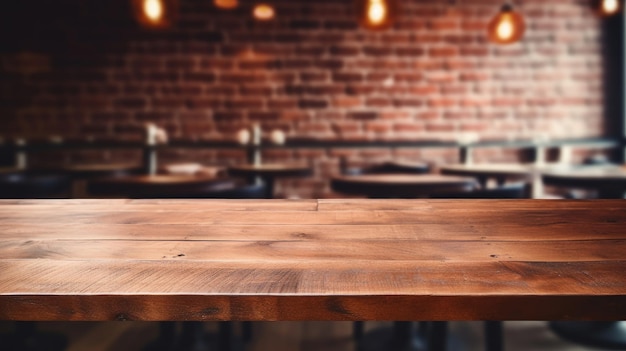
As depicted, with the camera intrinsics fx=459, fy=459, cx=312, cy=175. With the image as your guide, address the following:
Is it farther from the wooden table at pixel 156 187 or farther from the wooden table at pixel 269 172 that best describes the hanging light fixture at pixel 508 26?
the wooden table at pixel 156 187

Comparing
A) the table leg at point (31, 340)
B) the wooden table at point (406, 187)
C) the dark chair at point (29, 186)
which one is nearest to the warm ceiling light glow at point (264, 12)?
the dark chair at point (29, 186)

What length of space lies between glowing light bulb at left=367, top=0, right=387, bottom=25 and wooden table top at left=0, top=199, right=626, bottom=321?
211 centimetres

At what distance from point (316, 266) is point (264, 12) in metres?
3.63

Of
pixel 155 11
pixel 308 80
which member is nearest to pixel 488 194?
pixel 155 11

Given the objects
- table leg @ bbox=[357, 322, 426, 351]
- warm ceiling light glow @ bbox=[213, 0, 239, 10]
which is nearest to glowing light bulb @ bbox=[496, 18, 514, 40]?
warm ceiling light glow @ bbox=[213, 0, 239, 10]

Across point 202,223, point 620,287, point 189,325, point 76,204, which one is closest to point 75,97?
point 189,325

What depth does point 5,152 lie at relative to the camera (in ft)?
10.7

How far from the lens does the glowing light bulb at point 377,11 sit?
2.75 m

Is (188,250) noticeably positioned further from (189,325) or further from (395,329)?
(395,329)

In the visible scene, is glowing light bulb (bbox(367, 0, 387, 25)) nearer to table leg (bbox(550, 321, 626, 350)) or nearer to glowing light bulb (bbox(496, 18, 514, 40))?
glowing light bulb (bbox(496, 18, 514, 40))

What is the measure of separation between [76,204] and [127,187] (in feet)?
2.41

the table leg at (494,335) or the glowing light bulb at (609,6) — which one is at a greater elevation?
the glowing light bulb at (609,6)

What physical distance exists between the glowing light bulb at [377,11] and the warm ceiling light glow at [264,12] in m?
1.31

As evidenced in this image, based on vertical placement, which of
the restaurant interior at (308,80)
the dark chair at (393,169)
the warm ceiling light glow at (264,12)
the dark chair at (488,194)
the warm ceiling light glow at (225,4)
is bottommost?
the dark chair at (488,194)
